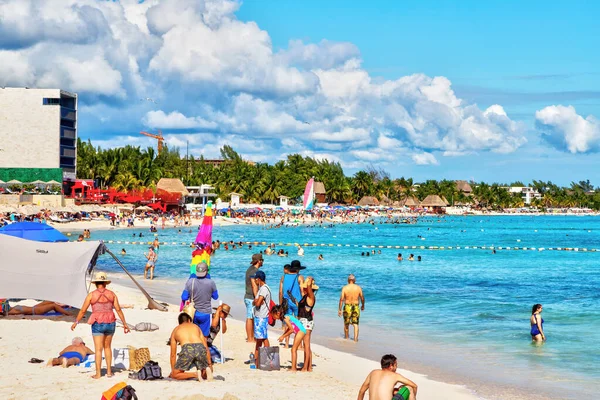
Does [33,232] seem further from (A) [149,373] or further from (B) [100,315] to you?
(A) [149,373]

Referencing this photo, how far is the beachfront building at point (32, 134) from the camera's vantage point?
105750 mm

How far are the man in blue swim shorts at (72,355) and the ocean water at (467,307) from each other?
604 cm

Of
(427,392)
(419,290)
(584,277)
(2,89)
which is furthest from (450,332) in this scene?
(2,89)

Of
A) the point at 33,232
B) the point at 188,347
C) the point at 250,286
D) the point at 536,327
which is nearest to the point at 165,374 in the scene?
the point at 188,347

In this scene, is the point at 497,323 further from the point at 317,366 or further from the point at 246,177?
the point at 246,177

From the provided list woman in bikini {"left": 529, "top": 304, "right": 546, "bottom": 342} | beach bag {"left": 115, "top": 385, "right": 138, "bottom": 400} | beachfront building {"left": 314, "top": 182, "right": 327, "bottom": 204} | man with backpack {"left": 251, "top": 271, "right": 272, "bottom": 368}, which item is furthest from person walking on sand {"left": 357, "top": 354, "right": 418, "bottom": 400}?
beachfront building {"left": 314, "top": 182, "right": 327, "bottom": 204}

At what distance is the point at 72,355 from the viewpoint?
1144cm

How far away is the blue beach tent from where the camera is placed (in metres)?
16.9

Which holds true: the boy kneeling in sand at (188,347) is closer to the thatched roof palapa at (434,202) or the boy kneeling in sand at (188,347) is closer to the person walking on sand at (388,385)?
the person walking on sand at (388,385)

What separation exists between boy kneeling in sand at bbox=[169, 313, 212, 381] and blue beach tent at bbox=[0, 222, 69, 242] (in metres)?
7.99

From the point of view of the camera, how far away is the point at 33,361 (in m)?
11.5

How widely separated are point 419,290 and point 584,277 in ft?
40.8

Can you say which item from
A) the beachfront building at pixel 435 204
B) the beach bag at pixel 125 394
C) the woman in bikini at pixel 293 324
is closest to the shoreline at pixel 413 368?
the woman in bikini at pixel 293 324

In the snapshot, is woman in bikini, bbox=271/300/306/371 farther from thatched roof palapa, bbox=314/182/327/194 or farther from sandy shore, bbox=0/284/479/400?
thatched roof palapa, bbox=314/182/327/194
